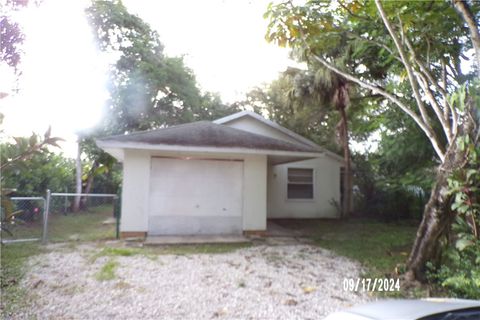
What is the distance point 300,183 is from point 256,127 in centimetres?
326

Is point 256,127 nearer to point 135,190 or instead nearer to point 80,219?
point 135,190

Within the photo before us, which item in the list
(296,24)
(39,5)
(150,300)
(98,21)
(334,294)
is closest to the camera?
(39,5)

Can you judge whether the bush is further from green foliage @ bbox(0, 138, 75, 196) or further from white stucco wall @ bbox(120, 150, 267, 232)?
green foliage @ bbox(0, 138, 75, 196)

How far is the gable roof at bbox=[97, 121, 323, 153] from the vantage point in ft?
25.9

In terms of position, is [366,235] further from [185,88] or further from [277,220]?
[185,88]

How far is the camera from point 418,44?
6367mm

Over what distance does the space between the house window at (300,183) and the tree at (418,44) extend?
269 inches

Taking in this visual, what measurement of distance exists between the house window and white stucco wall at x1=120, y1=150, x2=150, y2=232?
7.29 m

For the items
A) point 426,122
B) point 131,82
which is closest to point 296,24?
point 426,122

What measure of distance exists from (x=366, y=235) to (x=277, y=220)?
429 centimetres

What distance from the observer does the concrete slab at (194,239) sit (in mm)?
7796

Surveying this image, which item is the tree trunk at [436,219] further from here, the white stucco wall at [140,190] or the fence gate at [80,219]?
the fence gate at [80,219]

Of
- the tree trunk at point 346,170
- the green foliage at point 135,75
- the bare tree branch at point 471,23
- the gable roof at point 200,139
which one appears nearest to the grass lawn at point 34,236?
the gable roof at point 200,139

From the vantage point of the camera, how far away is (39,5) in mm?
3033
